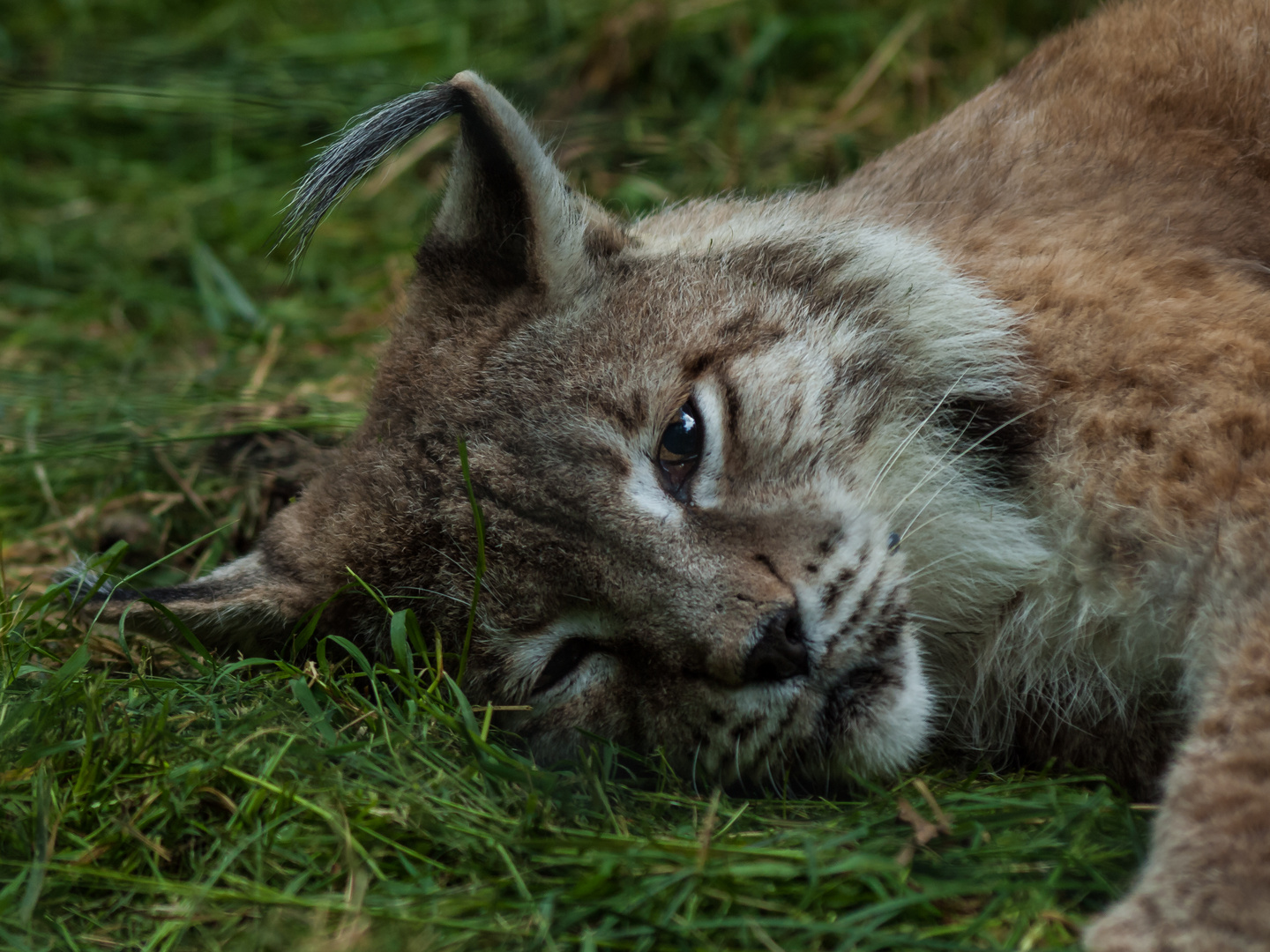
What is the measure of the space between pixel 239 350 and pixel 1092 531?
4909 mm

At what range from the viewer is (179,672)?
3805 mm

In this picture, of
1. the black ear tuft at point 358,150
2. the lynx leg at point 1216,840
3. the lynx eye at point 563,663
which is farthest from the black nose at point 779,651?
the black ear tuft at point 358,150

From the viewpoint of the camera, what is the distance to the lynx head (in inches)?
125

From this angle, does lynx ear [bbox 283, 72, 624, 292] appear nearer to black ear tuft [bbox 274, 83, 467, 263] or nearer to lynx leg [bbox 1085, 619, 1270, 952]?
black ear tuft [bbox 274, 83, 467, 263]

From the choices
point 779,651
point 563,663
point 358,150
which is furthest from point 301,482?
point 779,651

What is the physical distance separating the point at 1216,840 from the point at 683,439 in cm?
168

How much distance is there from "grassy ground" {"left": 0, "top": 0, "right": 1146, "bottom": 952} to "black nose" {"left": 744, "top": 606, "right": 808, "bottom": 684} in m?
0.34

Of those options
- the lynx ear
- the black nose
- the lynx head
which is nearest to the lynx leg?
the lynx head

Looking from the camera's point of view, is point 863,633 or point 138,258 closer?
point 863,633

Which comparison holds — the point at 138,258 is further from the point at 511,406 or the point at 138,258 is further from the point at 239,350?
the point at 511,406

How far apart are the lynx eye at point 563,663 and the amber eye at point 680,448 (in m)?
0.54

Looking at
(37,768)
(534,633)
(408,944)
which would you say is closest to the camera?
(408,944)

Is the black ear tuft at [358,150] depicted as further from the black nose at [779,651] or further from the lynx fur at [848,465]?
the black nose at [779,651]

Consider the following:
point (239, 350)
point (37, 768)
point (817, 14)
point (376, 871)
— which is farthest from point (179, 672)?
point (817, 14)
